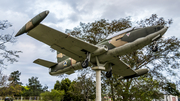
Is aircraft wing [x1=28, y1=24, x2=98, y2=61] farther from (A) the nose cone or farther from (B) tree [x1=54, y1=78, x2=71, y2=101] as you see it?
(B) tree [x1=54, y1=78, x2=71, y2=101]

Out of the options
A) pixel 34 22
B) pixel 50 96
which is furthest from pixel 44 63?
pixel 50 96

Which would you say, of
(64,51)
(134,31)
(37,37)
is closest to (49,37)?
(37,37)

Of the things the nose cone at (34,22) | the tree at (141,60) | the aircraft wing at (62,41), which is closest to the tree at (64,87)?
the tree at (141,60)

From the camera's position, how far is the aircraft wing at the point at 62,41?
8.78 m

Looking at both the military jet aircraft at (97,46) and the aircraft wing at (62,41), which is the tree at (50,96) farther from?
the aircraft wing at (62,41)

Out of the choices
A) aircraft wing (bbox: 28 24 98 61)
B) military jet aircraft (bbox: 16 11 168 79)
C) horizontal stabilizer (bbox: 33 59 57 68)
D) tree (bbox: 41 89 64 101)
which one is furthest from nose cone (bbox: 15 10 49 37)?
tree (bbox: 41 89 64 101)

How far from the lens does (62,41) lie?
32.0 ft

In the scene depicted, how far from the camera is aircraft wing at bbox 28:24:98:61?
8.78m

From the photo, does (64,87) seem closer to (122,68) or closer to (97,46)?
(122,68)

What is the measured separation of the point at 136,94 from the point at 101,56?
1090 centimetres

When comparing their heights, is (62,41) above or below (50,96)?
above

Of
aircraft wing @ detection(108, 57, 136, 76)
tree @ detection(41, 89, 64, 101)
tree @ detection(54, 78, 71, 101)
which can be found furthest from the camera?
tree @ detection(54, 78, 71, 101)

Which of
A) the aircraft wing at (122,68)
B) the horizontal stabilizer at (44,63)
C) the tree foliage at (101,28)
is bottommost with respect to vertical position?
the aircraft wing at (122,68)

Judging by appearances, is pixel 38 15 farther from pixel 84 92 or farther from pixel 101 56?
pixel 84 92
